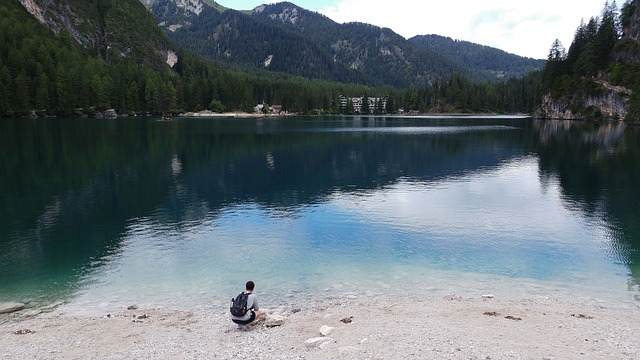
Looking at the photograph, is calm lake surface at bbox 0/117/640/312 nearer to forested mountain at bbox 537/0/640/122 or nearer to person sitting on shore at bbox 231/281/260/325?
person sitting on shore at bbox 231/281/260/325

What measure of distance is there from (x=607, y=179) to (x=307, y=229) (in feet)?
146

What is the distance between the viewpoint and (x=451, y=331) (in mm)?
15531

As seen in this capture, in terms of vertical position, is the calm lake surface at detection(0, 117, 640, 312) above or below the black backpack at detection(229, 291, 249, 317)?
below

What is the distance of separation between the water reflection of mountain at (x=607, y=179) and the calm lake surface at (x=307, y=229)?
27 cm

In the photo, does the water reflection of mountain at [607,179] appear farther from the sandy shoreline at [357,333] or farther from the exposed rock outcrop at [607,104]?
the exposed rock outcrop at [607,104]

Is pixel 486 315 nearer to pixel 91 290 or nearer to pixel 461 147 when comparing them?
pixel 91 290

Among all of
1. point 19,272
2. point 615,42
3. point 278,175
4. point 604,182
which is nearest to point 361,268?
point 19,272

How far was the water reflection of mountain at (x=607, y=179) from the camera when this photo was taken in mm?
31452

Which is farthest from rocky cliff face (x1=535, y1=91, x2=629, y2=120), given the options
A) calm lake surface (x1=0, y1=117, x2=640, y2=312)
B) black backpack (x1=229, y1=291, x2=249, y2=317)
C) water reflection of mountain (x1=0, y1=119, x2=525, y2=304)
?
black backpack (x1=229, y1=291, x2=249, y2=317)

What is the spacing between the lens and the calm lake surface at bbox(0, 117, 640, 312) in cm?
2230

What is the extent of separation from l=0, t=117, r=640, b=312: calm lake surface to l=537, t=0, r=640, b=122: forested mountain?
4629 inches

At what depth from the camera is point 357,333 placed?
1544 centimetres

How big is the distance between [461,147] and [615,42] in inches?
5439

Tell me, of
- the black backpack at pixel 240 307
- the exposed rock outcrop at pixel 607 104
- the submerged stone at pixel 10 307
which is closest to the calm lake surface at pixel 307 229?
the submerged stone at pixel 10 307
